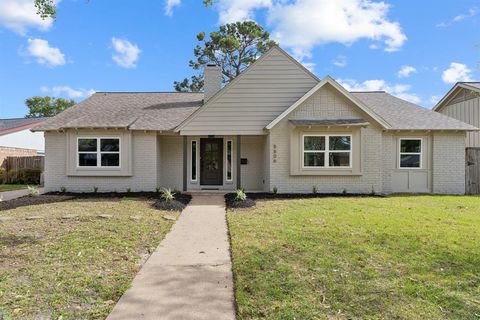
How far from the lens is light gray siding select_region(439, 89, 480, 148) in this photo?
1802cm

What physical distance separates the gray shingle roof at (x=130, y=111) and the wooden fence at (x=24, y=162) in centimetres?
656

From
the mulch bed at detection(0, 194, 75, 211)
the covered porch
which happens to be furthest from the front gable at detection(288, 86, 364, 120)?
the mulch bed at detection(0, 194, 75, 211)

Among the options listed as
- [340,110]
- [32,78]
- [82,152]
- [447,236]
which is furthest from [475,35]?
[32,78]

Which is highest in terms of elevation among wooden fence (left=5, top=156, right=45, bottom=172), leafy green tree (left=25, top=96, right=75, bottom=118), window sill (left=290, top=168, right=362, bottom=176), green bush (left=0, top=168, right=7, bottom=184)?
leafy green tree (left=25, top=96, right=75, bottom=118)

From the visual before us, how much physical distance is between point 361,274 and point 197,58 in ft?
104

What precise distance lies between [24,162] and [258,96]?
16.5 meters

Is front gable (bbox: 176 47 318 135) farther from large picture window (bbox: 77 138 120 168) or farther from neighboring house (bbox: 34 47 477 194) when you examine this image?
large picture window (bbox: 77 138 120 168)

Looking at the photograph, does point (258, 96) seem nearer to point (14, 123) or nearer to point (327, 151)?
point (327, 151)

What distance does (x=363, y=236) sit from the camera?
6719 millimetres

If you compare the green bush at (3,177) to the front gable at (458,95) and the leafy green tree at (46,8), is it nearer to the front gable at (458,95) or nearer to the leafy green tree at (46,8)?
the leafy green tree at (46,8)

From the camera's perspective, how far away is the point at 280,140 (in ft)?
43.2

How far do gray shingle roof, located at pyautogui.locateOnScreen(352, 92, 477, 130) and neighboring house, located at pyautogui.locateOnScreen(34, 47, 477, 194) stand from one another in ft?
0.18

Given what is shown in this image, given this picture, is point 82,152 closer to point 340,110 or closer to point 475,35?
point 340,110

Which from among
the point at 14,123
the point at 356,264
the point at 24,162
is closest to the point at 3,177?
the point at 24,162
